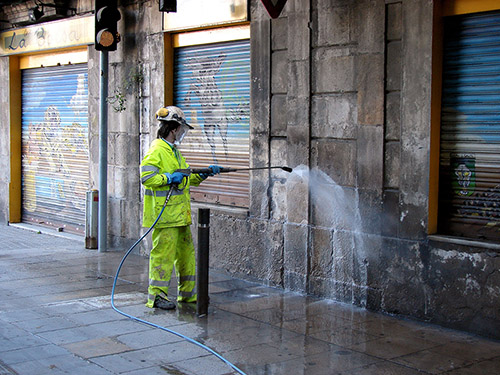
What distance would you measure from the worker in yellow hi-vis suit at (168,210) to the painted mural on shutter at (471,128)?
2.25m

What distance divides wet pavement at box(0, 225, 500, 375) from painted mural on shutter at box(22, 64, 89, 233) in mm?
4076

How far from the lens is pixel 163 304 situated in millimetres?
7039

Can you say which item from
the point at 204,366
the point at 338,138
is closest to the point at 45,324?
the point at 204,366

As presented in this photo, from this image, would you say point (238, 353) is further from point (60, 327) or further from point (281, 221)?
point (281, 221)

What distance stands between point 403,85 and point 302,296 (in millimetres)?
2525

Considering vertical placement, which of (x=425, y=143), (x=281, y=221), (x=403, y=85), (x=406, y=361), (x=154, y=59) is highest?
(x=154, y=59)

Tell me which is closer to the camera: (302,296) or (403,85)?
(403,85)

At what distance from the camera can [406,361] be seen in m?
5.44

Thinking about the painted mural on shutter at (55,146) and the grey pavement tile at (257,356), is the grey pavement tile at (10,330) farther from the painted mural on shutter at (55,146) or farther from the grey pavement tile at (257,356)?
the painted mural on shutter at (55,146)

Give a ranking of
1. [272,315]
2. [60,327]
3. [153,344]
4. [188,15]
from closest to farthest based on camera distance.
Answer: [153,344] → [60,327] → [272,315] → [188,15]

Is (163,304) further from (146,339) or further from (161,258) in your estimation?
(146,339)

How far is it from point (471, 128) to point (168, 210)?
2.96 m

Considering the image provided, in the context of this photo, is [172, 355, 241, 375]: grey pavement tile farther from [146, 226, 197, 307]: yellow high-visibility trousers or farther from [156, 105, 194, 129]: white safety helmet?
[156, 105, 194, 129]: white safety helmet

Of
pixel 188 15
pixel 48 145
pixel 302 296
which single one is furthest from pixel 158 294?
pixel 48 145
